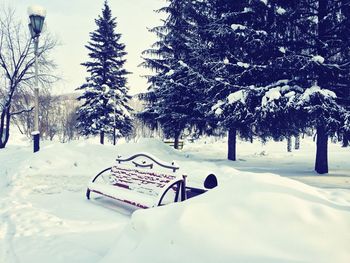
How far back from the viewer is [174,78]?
20578 mm

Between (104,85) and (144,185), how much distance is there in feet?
84.2

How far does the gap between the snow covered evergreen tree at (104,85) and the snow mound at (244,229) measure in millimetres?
27977

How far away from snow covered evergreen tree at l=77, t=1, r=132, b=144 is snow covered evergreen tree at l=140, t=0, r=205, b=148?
8.05 meters

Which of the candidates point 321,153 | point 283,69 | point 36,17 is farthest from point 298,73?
point 36,17

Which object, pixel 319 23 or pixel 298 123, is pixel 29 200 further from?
pixel 319 23

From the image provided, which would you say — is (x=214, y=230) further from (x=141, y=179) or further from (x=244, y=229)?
(x=141, y=179)

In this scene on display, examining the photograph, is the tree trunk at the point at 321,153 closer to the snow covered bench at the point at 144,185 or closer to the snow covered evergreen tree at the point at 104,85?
the snow covered bench at the point at 144,185

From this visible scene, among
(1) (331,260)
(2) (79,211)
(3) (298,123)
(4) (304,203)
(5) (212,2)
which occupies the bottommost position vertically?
(2) (79,211)

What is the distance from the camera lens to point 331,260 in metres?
2.41

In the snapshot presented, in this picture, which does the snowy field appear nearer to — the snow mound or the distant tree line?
the snow mound

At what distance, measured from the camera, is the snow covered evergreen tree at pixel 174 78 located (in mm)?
19344

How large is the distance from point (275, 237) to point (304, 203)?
0.60 meters

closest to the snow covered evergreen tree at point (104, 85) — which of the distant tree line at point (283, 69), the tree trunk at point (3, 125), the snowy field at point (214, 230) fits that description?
the tree trunk at point (3, 125)

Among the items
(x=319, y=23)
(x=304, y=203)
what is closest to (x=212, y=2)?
(x=319, y=23)
